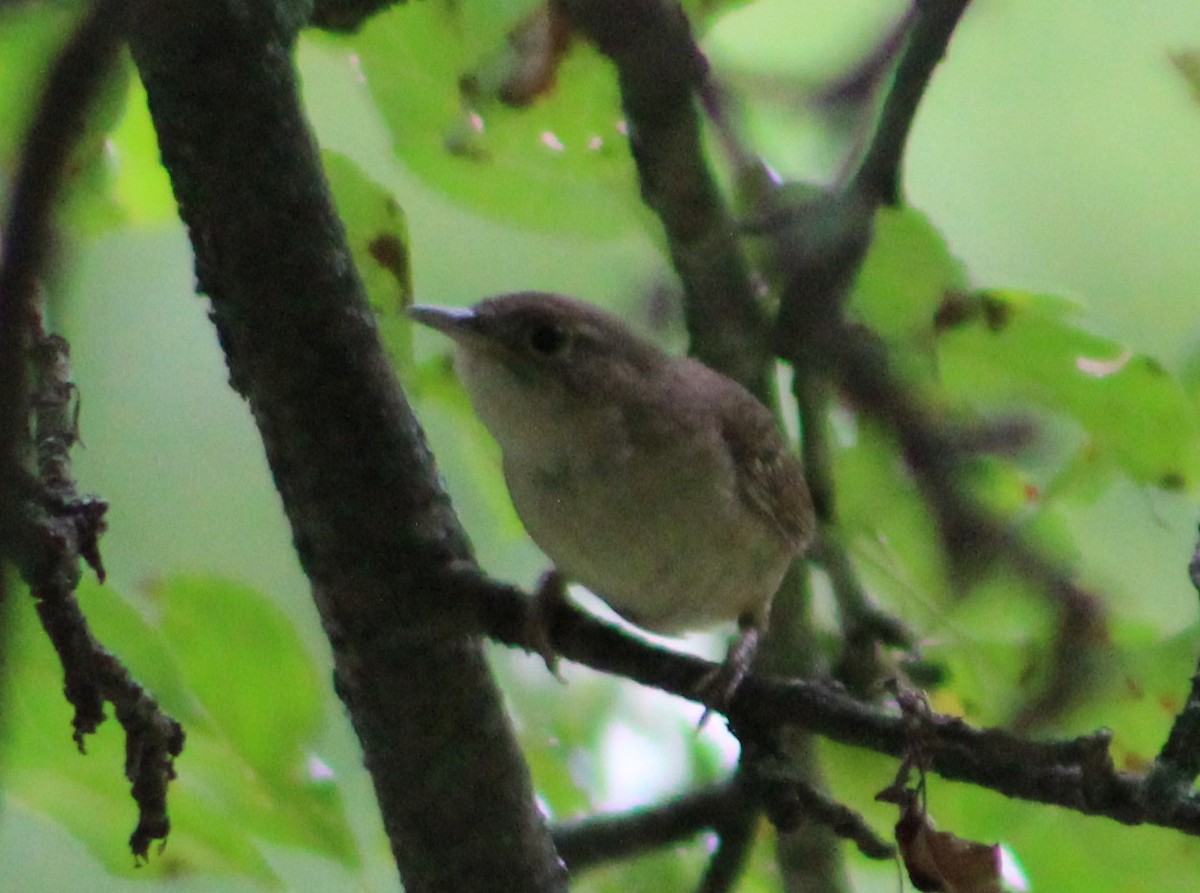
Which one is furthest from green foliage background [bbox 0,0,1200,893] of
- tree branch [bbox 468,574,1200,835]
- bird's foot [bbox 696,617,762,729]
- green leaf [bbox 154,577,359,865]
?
tree branch [bbox 468,574,1200,835]

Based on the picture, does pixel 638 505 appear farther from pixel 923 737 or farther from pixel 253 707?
pixel 923 737

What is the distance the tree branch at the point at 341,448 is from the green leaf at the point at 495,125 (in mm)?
249

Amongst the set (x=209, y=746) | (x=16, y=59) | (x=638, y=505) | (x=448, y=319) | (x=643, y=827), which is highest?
(x=16, y=59)

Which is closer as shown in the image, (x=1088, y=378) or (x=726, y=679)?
(x=726, y=679)

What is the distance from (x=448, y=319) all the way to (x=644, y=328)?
0.60m

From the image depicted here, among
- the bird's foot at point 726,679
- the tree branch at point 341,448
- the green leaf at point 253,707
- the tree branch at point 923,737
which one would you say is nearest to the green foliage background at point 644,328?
the green leaf at point 253,707

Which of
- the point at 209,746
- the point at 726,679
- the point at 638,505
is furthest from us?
the point at 638,505

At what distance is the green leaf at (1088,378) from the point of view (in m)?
1.61

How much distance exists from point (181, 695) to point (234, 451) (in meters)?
1.25

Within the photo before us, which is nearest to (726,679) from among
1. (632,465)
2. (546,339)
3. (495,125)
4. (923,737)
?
(923,737)

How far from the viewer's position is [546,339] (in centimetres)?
195

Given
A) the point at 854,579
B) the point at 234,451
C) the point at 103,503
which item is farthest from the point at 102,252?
the point at 854,579

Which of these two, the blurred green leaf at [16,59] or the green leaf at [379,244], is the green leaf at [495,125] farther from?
the blurred green leaf at [16,59]

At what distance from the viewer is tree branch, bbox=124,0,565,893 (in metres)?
1.37
